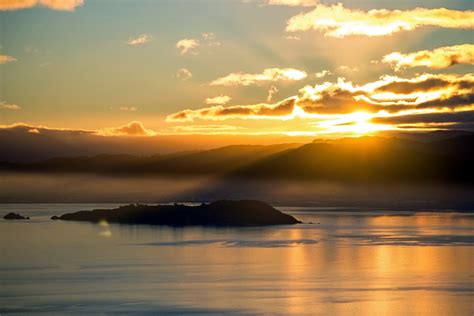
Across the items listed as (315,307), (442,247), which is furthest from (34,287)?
(442,247)

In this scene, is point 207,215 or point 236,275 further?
point 207,215

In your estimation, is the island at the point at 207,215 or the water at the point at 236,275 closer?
the water at the point at 236,275

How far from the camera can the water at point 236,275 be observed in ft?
153

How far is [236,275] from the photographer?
6244 cm

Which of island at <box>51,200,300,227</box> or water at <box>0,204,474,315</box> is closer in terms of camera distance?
water at <box>0,204,474,315</box>

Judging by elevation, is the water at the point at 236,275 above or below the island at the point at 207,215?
below

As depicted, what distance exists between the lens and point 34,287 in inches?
2136

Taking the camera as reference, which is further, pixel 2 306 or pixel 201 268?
pixel 201 268

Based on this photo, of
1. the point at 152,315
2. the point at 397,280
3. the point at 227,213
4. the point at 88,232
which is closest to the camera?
the point at 152,315

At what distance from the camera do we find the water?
46.8 meters

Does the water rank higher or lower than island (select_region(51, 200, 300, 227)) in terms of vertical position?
lower

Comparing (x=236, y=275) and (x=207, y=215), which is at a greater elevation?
(x=207, y=215)

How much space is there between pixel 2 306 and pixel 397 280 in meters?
30.0

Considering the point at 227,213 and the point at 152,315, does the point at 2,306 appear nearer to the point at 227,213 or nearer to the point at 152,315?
the point at 152,315
